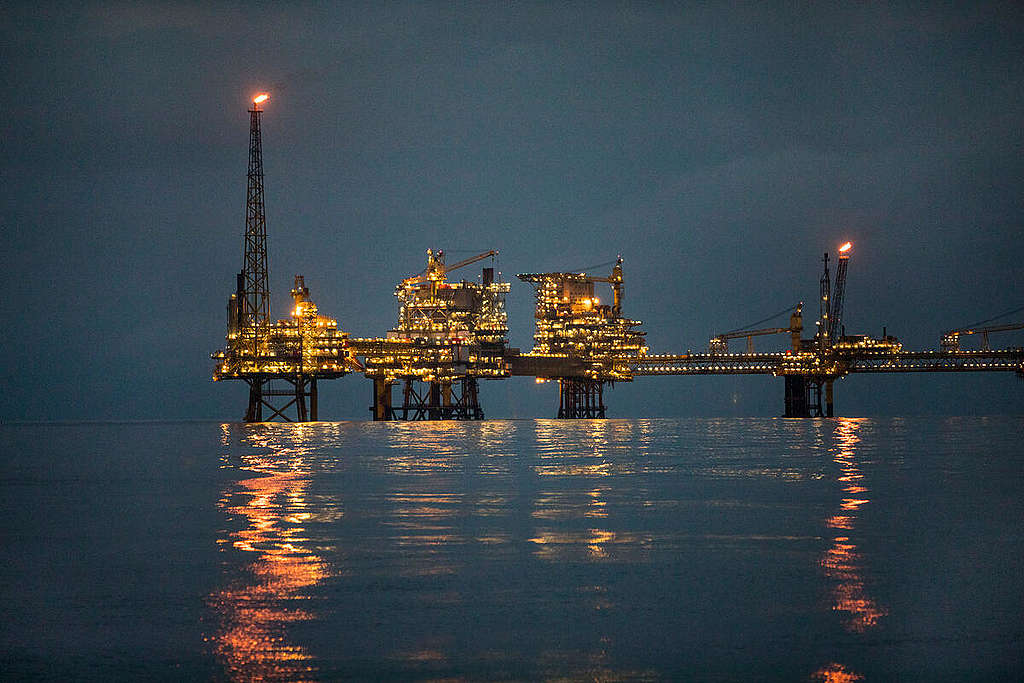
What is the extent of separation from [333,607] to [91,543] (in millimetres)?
8858

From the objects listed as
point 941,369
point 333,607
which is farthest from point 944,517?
point 941,369

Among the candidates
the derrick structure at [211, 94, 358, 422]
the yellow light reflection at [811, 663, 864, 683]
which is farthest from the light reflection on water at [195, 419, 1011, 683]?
the derrick structure at [211, 94, 358, 422]

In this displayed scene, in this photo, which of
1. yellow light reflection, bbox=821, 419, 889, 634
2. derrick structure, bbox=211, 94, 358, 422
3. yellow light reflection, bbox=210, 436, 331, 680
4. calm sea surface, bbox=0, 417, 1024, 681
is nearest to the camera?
yellow light reflection, bbox=210, 436, 331, 680

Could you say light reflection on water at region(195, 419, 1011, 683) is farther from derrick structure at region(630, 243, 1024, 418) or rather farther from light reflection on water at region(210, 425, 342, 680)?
derrick structure at region(630, 243, 1024, 418)

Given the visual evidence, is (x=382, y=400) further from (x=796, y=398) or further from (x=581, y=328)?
(x=796, y=398)

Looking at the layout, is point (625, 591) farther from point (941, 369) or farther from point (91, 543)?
point (941, 369)

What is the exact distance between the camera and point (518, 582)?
16.0 m

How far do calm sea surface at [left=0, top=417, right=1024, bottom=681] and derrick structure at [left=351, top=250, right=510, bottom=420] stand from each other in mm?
108874

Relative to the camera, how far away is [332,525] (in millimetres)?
23297

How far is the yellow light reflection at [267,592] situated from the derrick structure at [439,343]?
11246cm

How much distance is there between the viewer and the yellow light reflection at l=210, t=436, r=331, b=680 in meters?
11.4

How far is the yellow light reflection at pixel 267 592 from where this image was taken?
11.4 metres

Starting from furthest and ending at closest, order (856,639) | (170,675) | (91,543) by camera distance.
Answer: (91,543)
(856,639)
(170,675)

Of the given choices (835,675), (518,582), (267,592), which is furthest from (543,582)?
(835,675)
